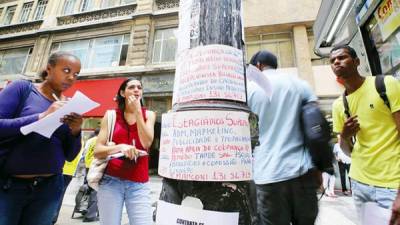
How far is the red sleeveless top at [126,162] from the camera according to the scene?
6.79 feet

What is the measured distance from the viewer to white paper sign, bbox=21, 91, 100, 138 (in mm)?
1508

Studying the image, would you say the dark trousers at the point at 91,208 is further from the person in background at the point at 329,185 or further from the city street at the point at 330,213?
the person in background at the point at 329,185

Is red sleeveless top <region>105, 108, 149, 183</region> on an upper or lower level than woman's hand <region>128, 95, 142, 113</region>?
lower

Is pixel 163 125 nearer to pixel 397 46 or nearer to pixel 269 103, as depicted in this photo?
pixel 269 103

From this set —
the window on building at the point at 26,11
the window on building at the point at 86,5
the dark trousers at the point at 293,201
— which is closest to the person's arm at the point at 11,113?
the dark trousers at the point at 293,201

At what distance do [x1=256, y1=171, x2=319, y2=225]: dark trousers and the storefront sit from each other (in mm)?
2622

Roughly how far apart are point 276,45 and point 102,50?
8.83 meters

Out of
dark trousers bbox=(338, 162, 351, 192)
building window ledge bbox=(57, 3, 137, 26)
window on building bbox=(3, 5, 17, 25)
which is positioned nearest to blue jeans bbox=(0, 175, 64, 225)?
dark trousers bbox=(338, 162, 351, 192)

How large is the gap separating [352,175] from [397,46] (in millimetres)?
2171

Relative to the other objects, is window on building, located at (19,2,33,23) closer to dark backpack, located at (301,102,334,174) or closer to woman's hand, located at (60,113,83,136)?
woman's hand, located at (60,113,83,136)

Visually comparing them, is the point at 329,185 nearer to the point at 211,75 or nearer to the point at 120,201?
the point at 120,201

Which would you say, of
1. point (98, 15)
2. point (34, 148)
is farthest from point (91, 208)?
point (98, 15)

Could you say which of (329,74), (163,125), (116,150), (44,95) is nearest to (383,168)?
(163,125)

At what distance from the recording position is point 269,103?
6.46ft
